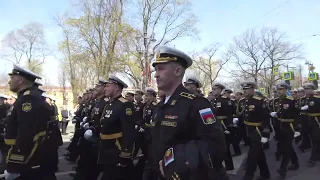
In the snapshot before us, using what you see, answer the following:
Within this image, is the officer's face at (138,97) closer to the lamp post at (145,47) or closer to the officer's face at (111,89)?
the officer's face at (111,89)

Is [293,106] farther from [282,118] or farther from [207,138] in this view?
[207,138]

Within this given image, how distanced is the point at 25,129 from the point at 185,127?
89.4 inches

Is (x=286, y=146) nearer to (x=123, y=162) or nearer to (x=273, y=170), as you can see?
(x=273, y=170)

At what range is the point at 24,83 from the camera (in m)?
4.28

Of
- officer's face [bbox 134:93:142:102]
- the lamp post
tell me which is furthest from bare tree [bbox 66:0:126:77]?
officer's face [bbox 134:93:142:102]

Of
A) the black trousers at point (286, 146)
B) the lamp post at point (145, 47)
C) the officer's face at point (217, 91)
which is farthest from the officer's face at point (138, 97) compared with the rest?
the lamp post at point (145, 47)

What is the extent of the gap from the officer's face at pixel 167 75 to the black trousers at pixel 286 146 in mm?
5581

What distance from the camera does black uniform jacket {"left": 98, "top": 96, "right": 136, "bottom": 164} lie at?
4762mm

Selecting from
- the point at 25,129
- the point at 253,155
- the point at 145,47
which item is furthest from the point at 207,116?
the point at 145,47

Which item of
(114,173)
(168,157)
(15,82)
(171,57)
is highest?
(171,57)

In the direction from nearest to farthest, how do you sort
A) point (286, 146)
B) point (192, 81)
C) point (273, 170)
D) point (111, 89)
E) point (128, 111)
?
1. point (128, 111)
2. point (111, 89)
3. point (286, 146)
4. point (192, 81)
5. point (273, 170)

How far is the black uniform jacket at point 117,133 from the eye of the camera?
476 cm

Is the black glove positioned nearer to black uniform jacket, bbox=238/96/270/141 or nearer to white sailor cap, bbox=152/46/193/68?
white sailor cap, bbox=152/46/193/68

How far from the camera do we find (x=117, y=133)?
4.94 meters
